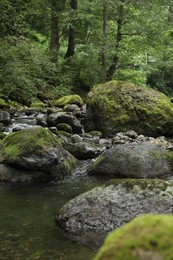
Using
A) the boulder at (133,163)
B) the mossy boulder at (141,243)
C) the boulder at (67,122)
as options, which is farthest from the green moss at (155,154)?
the mossy boulder at (141,243)

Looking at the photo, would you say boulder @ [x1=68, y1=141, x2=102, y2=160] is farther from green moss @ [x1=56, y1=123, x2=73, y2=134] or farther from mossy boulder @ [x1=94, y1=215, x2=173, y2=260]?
mossy boulder @ [x1=94, y1=215, x2=173, y2=260]

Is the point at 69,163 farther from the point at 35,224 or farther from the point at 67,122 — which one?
the point at 67,122

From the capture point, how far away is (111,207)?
4965 millimetres

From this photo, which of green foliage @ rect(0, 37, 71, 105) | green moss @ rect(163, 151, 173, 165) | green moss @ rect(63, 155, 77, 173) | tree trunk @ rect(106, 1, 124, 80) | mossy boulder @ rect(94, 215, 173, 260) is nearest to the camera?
mossy boulder @ rect(94, 215, 173, 260)

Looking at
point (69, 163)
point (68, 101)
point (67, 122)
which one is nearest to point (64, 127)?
point (67, 122)

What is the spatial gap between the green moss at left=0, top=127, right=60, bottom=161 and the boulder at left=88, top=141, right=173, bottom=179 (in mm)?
1103

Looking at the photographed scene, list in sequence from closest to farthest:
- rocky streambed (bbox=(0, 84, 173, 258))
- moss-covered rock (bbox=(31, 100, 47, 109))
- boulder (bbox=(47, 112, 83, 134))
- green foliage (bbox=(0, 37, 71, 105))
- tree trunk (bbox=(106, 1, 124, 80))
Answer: rocky streambed (bbox=(0, 84, 173, 258)), boulder (bbox=(47, 112, 83, 134)), green foliage (bbox=(0, 37, 71, 105)), moss-covered rock (bbox=(31, 100, 47, 109)), tree trunk (bbox=(106, 1, 124, 80))

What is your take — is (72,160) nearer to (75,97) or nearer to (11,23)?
(75,97)

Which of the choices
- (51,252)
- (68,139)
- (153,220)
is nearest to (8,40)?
(68,139)

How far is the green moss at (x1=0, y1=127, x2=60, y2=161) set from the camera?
25.2ft

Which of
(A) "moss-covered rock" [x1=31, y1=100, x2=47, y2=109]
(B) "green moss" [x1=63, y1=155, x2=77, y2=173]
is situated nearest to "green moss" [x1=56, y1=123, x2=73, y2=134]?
(B) "green moss" [x1=63, y1=155, x2=77, y2=173]

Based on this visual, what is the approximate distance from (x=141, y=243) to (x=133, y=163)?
6.13 meters

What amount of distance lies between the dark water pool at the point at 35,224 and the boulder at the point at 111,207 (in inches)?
9.0

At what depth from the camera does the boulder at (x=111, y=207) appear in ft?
15.8
